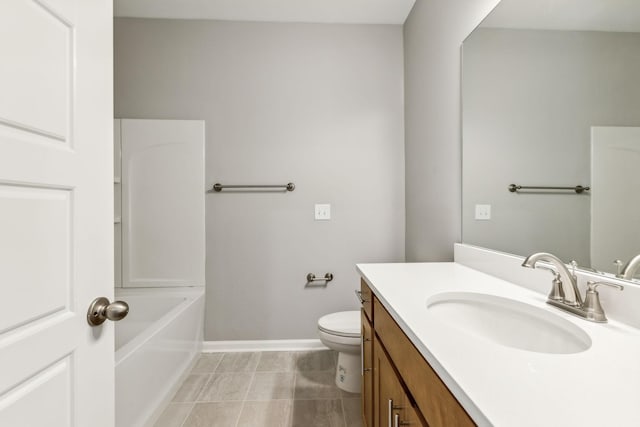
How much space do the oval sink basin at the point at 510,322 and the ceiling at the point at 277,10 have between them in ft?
6.90

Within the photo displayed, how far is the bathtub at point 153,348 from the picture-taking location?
52.1 inches

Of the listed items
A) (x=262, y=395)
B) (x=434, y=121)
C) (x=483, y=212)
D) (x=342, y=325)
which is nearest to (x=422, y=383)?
(x=483, y=212)

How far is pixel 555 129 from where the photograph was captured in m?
0.99

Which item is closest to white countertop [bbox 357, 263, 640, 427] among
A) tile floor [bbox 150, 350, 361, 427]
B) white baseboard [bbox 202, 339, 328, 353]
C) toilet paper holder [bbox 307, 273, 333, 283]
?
tile floor [bbox 150, 350, 361, 427]

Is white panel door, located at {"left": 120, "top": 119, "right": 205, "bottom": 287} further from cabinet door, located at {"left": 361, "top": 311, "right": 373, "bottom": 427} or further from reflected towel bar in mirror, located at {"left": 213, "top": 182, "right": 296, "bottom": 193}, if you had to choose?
cabinet door, located at {"left": 361, "top": 311, "right": 373, "bottom": 427}

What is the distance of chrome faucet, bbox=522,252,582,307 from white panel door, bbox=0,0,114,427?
3.82ft

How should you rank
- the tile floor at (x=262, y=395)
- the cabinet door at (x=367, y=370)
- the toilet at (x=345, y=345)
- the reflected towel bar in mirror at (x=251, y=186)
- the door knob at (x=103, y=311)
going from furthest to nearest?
1. the reflected towel bar in mirror at (x=251, y=186)
2. the toilet at (x=345, y=345)
3. the tile floor at (x=262, y=395)
4. the cabinet door at (x=367, y=370)
5. the door knob at (x=103, y=311)

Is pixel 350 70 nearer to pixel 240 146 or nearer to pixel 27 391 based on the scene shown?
pixel 240 146

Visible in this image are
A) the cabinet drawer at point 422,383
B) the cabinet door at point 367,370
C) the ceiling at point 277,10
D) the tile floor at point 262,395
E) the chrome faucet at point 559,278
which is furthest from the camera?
the ceiling at point 277,10

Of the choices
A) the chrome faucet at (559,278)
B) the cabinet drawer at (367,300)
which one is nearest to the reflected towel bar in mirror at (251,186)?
the cabinet drawer at (367,300)

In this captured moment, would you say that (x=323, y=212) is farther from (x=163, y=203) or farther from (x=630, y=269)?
(x=630, y=269)

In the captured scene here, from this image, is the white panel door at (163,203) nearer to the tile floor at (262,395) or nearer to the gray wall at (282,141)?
the gray wall at (282,141)

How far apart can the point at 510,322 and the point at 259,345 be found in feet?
6.20

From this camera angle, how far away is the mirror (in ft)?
2.53
